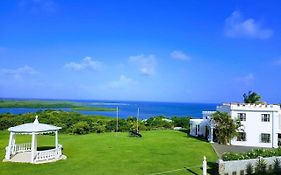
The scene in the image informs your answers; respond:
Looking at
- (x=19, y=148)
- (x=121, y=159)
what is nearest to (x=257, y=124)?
(x=121, y=159)

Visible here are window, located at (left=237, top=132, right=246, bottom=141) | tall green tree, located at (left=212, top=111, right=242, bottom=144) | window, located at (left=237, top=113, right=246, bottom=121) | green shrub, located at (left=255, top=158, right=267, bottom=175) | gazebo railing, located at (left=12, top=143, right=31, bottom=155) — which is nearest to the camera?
green shrub, located at (left=255, top=158, right=267, bottom=175)

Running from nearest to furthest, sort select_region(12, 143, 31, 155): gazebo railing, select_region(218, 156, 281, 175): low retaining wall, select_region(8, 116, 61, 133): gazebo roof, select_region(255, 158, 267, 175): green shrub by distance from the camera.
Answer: select_region(218, 156, 281, 175): low retaining wall → select_region(255, 158, 267, 175): green shrub → select_region(8, 116, 61, 133): gazebo roof → select_region(12, 143, 31, 155): gazebo railing

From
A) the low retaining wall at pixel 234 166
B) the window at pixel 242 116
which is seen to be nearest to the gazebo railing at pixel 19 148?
the low retaining wall at pixel 234 166

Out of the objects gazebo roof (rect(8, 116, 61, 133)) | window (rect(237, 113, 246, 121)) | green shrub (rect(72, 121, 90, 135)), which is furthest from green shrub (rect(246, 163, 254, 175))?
green shrub (rect(72, 121, 90, 135))

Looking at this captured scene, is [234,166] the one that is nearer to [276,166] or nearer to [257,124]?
[276,166]

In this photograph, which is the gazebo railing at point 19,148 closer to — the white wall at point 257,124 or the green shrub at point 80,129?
the green shrub at point 80,129

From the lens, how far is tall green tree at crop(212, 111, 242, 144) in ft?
105

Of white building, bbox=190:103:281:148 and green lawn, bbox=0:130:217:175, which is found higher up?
white building, bbox=190:103:281:148

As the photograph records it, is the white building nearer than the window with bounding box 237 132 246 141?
Yes

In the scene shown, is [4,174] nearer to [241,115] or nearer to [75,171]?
[75,171]

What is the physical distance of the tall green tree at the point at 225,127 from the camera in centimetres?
3186

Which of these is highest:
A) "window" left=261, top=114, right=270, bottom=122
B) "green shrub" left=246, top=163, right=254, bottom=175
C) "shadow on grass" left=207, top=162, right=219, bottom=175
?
"window" left=261, top=114, right=270, bottom=122

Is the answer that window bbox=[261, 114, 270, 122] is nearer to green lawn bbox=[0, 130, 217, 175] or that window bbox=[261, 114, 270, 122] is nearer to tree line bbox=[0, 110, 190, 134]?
green lawn bbox=[0, 130, 217, 175]

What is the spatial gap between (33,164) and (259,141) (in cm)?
2210
